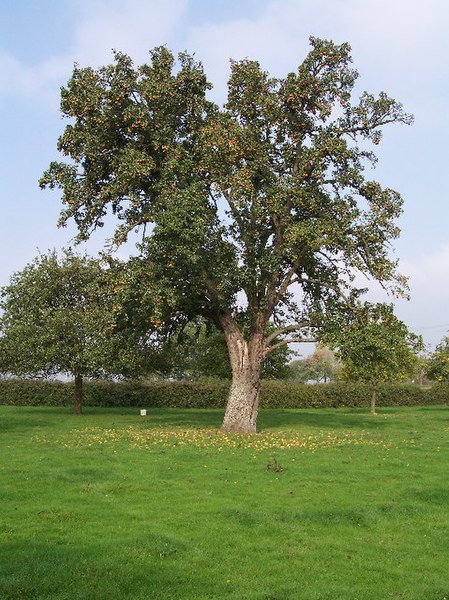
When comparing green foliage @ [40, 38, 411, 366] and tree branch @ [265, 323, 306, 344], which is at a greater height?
green foliage @ [40, 38, 411, 366]

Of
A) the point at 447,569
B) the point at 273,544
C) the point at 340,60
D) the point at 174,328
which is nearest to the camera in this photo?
the point at 447,569

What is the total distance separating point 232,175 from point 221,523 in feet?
58.0

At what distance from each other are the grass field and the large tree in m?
8.38

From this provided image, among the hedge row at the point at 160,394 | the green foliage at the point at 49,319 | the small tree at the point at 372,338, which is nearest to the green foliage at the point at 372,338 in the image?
the small tree at the point at 372,338

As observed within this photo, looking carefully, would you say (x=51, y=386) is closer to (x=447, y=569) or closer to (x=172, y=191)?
(x=172, y=191)

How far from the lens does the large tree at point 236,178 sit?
26688 mm

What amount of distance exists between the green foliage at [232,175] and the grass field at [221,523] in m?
8.66

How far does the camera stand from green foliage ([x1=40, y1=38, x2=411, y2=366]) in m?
26.5

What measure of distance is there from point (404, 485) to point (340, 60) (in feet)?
67.2

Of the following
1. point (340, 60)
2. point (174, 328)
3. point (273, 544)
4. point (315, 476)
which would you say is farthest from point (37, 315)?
point (273, 544)

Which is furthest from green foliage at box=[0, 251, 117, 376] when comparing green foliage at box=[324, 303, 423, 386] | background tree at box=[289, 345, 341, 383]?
background tree at box=[289, 345, 341, 383]

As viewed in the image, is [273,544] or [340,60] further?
[340,60]

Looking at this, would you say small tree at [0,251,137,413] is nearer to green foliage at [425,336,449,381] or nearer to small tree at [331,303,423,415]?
small tree at [331,303,423,415]

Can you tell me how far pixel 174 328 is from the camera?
32.6 meters
